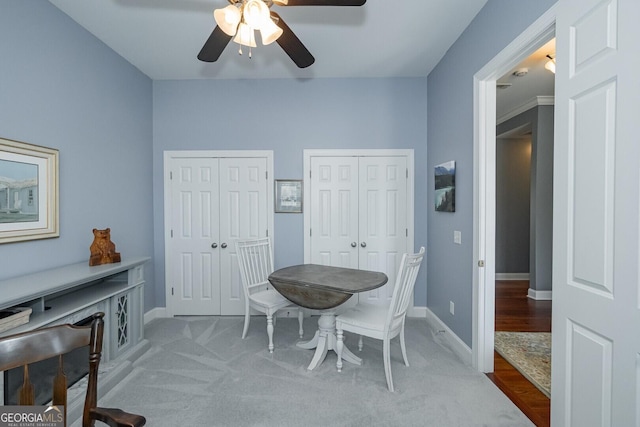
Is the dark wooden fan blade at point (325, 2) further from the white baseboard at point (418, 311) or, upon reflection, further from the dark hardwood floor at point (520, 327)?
the white baseboard at point (418, 311)

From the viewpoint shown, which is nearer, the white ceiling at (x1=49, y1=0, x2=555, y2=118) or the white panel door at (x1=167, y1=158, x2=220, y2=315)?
the white ceiling at (x1=49, y1=0, x2=555, y2=118)

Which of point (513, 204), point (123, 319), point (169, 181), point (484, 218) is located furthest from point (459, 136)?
point (513, 204)

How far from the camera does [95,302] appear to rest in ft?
7.37

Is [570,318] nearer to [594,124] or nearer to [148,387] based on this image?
[594,124]

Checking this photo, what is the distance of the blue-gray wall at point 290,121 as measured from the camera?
12.0 feet

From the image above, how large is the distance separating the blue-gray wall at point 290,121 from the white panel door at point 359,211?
0.56ft

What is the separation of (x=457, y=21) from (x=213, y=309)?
383 cm

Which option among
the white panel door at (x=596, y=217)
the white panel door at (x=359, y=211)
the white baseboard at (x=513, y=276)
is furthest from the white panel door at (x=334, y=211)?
the white baseboard at (x=513, y=276)

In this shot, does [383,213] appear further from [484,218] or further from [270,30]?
[270,30]

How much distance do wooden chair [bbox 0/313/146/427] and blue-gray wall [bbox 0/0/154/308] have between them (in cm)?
134

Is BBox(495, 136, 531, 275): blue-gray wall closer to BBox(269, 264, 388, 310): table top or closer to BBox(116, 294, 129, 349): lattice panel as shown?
BBox(269, 264, 388, 310): table top

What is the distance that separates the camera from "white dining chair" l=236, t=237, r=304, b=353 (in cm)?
292

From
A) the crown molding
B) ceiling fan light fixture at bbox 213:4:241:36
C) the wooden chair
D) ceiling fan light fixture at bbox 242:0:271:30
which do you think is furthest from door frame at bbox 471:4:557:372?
the crown molding

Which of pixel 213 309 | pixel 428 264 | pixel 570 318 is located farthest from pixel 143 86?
pixel 570 318
